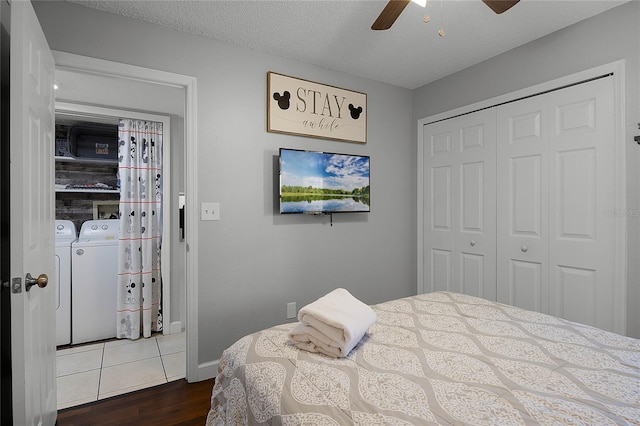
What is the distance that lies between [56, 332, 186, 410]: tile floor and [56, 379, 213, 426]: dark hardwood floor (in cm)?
10

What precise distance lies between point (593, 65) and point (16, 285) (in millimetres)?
3293

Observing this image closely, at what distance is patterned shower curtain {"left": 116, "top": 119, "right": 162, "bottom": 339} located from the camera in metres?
3.22

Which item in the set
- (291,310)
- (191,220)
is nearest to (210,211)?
(191,220)

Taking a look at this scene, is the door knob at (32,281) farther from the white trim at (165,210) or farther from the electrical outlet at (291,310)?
the white trim at (165,210)

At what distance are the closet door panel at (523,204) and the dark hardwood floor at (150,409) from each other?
2.44 meters

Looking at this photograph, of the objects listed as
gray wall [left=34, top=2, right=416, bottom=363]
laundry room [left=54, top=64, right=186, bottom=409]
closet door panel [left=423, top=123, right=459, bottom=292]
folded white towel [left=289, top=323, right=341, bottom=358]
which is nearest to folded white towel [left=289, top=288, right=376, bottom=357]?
folded white towel [left=289, top=323, right=341, bottom=358]

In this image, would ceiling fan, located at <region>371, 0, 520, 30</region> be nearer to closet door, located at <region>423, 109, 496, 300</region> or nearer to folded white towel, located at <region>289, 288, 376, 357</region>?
closet door, located at <region>423, 109, 496, 300</region>

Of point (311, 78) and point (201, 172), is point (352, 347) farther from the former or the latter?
point (311, 78)

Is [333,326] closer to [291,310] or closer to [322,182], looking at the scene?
[291,310]

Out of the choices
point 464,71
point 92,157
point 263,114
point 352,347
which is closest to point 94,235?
point 92,157

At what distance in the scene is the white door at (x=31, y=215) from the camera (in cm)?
116

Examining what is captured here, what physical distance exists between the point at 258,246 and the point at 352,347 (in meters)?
1.44

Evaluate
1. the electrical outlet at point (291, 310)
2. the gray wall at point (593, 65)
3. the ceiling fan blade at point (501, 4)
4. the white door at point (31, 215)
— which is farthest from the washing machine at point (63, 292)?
the gray wall at point (593, 65)

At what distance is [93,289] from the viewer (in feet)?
10.4
